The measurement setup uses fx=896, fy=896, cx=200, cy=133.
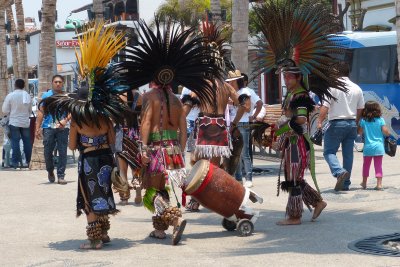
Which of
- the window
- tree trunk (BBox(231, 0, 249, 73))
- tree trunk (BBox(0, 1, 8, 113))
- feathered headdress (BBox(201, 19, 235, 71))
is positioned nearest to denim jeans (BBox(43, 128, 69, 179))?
tree trunk (BBox(231, 0, 249, 73))

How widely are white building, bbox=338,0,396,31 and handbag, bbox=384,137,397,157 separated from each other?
24798 mm

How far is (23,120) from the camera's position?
18.1m

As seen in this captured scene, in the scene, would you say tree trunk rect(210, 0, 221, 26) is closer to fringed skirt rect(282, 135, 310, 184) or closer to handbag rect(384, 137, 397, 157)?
handbag rect(384, 137, 397, 157)

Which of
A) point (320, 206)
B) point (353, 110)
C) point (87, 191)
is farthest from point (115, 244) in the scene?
point (353, 110)

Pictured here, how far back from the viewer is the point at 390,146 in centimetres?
1345

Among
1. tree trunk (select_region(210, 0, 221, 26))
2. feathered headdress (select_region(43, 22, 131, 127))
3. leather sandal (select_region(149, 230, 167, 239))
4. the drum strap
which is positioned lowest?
leather sandal (select_region(149, 230, 167, 239))

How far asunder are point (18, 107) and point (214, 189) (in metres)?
9.56

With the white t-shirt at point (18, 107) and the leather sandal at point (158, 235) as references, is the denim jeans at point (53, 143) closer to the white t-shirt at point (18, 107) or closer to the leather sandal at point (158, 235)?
the white t-shirt at point (18, 107)

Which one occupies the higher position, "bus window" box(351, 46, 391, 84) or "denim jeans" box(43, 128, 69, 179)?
"bus window" box(351, 46, 391, 84)

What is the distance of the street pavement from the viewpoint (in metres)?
8.25

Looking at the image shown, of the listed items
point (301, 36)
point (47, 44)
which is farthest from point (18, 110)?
point (301, 36)

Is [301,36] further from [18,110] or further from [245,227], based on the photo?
[18,110]

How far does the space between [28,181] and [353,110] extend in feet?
21.1

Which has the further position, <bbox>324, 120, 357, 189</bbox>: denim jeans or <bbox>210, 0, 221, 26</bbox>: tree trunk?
<bbox>210, 0, 221, 26</bbox>: tree trunk
